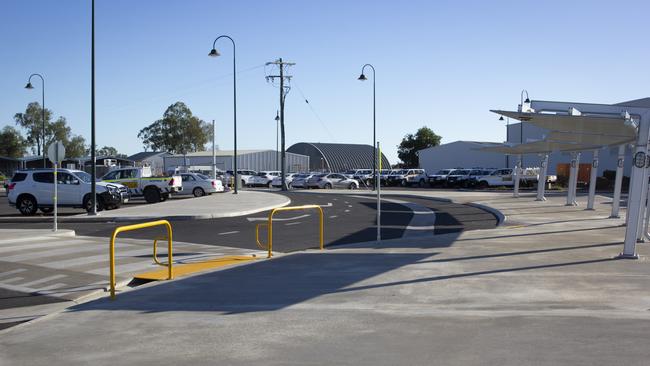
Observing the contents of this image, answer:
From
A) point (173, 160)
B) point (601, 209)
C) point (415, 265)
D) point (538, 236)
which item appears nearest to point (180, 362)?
point (415, 265)

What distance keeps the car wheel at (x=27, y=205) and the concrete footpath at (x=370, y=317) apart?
56.3ft

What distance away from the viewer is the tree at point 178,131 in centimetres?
11031

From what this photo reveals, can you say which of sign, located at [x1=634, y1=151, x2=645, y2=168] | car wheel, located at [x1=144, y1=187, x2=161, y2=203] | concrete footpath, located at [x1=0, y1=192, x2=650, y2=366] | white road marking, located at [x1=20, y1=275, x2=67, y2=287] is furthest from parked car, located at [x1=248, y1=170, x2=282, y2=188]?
white road marking, located at [x1=20, y1=275, x2=67, y2=287]

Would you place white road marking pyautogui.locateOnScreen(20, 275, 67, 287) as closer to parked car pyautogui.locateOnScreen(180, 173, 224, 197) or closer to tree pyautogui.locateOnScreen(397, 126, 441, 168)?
parked car pyautogui.locateOnScreen(180, 173, 224, 197)

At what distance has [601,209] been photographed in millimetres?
25297

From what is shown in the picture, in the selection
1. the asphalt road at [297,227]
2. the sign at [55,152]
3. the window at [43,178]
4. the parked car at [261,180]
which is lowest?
the parked car at [261,180]

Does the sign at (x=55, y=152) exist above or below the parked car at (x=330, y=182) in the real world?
above

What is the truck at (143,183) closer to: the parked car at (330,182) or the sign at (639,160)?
the sign at (639,160)

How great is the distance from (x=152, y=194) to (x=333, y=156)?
3195 inches

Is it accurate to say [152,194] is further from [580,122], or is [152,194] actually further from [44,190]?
[580,122]

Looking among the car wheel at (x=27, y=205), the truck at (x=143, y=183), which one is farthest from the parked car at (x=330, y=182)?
the car wheel at (x=27, y=205)

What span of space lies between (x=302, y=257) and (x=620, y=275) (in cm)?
544

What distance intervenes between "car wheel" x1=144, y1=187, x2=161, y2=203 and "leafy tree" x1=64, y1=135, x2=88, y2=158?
86044 mm

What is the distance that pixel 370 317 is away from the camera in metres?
7.03
